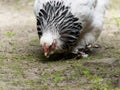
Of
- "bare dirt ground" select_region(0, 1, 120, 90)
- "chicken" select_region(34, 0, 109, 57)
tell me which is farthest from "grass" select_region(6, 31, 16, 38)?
"chicken" select_region(34, 0, 109, 57)

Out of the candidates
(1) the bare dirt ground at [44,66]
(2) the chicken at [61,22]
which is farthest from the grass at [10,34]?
(2) the chicken at [61,22]

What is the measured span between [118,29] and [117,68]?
3142 mm

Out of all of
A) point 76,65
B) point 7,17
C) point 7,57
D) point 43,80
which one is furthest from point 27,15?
point 43,80

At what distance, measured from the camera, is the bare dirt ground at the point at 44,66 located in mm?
5676

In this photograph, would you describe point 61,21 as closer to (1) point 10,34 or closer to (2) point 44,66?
(2) point 44,66

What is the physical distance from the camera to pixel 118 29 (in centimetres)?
944

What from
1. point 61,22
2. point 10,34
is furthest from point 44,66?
point 10,34

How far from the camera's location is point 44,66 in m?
6.78

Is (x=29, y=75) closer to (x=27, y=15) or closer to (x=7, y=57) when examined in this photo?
(x=7, y=57)

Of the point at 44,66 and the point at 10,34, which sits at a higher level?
the point at 10,34

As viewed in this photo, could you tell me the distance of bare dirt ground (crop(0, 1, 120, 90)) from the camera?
5.68m

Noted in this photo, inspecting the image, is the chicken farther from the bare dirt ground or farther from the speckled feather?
the bare dirt ground

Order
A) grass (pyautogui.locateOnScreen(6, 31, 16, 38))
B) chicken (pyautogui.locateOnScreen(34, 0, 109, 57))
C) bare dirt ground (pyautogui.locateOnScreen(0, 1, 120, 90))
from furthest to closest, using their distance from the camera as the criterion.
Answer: grass (pyautogui.locateOnScreen(6, 31, 16, 38)), chicken (pyautogui.locateOnScreen(34, 0, 109, 57)), bare dirt ground (pyautogui.locateOnScreen(0, 1, 120, 90))

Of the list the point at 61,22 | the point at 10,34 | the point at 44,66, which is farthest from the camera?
Answer: the point at 10,34
